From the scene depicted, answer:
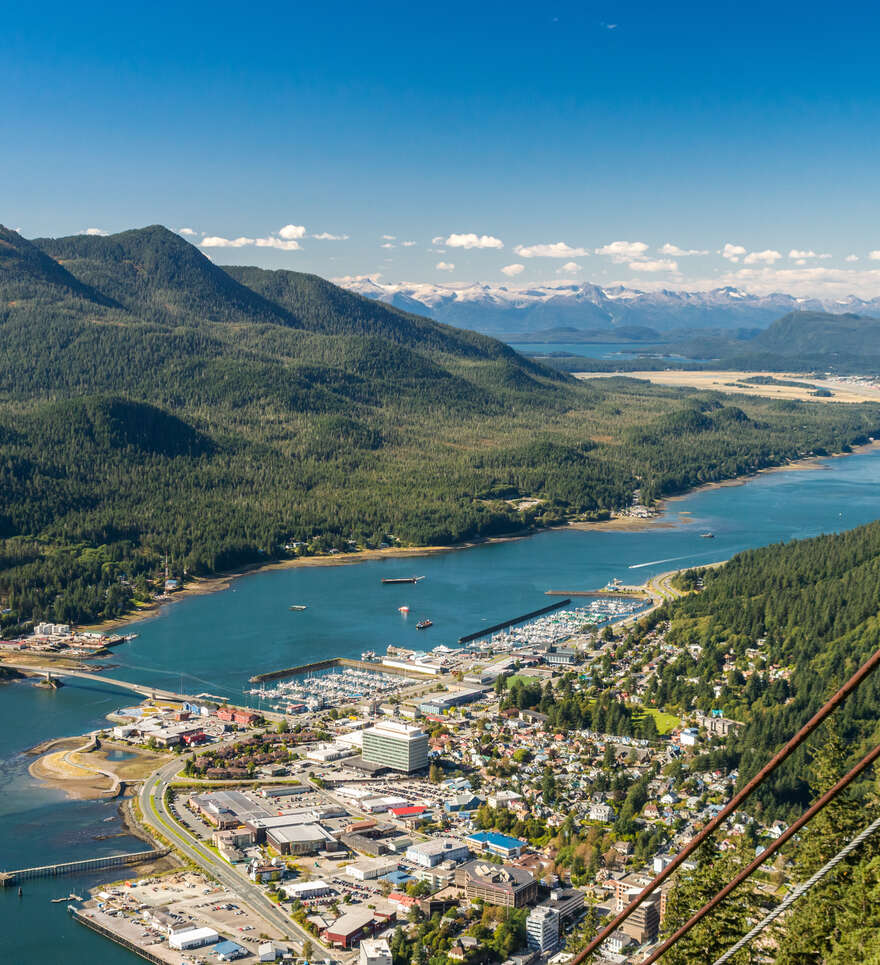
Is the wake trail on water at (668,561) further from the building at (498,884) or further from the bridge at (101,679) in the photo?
the building at (498,884)

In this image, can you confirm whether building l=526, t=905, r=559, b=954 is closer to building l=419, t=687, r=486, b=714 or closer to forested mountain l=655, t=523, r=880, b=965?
forested mountain l=655, t=523, r=880, b=965

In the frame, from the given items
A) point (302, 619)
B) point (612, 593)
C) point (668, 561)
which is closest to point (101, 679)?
point (302, 619)

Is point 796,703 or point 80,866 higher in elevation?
point 796,703

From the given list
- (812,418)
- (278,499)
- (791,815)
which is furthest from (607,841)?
(812,418)

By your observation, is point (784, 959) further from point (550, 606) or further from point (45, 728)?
point (550, 606)

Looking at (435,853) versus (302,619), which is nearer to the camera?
(435,853)

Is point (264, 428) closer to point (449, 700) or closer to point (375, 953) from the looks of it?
point (449, 700)

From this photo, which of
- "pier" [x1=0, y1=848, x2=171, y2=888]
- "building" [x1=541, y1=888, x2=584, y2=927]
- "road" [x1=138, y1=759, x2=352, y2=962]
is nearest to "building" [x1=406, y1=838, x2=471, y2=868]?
"building" [x1=541, y1=888, x2=584, y2=927]
